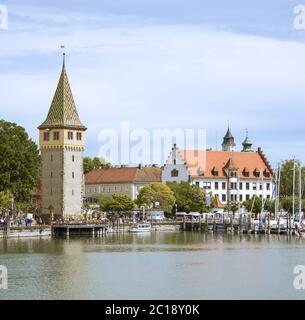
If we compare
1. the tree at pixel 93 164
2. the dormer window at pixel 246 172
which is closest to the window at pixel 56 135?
the dormer window at pixel 246 172

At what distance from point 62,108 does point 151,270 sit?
5302 cm

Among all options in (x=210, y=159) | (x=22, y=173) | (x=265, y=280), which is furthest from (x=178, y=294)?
(x=210, y=159)

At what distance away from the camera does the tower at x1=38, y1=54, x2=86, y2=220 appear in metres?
102

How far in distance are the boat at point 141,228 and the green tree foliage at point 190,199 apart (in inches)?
715

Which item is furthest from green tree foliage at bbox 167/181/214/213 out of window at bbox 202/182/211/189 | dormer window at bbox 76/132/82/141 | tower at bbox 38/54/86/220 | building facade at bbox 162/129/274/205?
dormer window at bbox 76/132/82/141

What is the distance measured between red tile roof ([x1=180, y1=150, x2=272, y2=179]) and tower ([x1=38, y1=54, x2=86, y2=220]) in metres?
31.6

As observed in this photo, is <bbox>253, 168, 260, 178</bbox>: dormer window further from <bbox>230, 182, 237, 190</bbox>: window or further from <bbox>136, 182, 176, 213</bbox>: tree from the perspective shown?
<bbox>136, 182, 176, 213</bbox>: tree

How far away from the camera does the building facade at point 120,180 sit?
135m

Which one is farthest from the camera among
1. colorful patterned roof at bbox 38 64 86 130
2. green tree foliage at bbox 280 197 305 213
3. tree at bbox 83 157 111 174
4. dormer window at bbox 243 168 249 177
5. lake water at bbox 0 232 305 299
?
tree at bbox 83 157 111 174

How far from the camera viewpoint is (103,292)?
42594 millimetres
